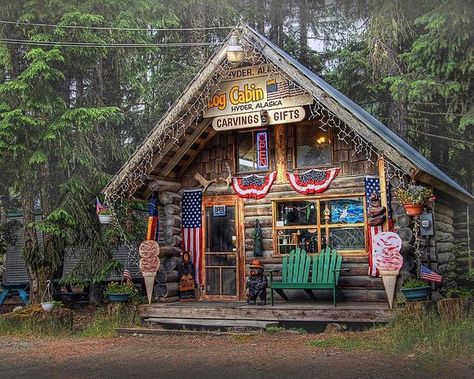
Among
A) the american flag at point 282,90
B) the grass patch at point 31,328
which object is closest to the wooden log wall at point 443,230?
the american flag at point 282,90

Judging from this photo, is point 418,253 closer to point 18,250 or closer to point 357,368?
point 357,368

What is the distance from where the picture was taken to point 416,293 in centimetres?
1004

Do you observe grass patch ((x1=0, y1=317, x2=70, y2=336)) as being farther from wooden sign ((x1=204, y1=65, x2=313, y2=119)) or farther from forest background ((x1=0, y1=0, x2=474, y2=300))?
wooden sign ((x1=204, y1=65, x2=313, y2=119))

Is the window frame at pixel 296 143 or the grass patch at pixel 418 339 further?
the window frame at pixel 296 143

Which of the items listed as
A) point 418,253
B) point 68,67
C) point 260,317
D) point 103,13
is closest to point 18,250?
point 68,67

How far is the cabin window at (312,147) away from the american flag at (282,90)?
54.7 inches

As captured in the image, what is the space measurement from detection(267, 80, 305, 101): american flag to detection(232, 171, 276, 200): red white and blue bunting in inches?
78.9

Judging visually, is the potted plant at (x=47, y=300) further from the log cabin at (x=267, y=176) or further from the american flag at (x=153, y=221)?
the american flag at (x=153, y=221)

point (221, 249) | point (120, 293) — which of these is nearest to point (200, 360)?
point (120, 293)

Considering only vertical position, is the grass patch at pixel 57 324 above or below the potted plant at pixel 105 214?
below

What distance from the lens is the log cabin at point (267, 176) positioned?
37.8 ft

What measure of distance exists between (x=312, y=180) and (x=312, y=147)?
2.57ft

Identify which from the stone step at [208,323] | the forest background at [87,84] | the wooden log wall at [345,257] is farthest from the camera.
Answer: the forest background at [87,84]

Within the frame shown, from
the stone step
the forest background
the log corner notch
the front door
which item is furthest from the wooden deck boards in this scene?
the forest background
